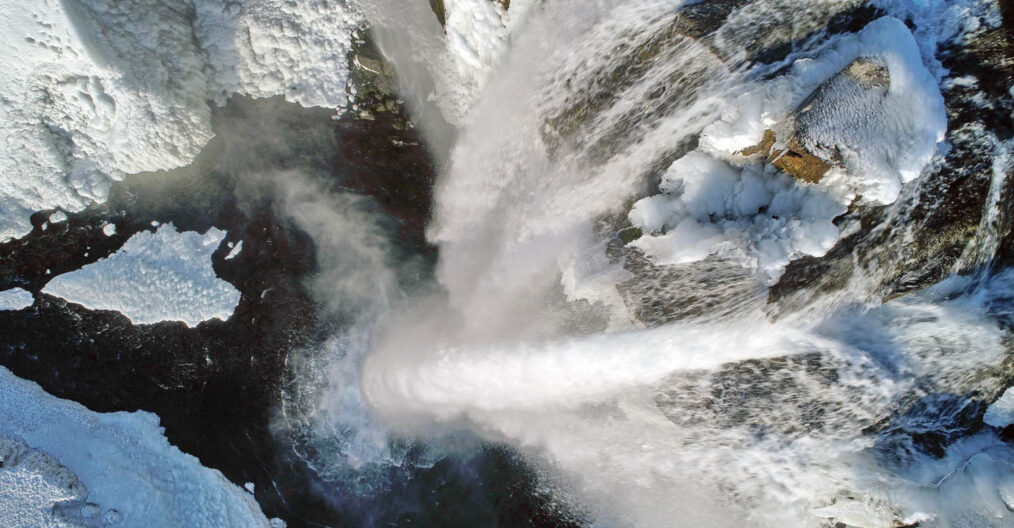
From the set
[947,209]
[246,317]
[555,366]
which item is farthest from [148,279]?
[947,209]

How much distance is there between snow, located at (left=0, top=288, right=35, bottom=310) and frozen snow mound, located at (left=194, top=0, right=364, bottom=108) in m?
2.73

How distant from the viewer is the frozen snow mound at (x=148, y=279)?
198 inches

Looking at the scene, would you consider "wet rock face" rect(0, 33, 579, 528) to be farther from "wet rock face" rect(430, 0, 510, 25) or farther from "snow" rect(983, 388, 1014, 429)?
"snow" rect(983, 388, 1014, 429)

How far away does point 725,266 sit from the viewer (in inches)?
135

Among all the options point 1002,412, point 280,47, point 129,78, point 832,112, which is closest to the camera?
point 832,112

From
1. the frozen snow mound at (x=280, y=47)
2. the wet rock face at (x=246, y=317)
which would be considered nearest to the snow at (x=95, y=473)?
the wet rock face at (x=246, y=317)

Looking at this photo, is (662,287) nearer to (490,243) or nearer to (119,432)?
(490,243)

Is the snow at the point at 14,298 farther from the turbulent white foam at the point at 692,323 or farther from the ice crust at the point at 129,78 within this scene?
the turbulent white foam at the point at 692,323

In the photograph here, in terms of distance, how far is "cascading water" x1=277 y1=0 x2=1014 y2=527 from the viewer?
126 inches

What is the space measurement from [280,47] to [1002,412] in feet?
20.7

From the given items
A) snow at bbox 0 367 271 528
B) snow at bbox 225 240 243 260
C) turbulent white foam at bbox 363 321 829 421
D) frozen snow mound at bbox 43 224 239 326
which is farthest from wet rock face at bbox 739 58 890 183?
snow at bbox 0 367 271 528

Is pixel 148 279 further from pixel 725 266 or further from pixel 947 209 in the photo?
pixel 947 209

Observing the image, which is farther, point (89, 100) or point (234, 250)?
point (234, 250)

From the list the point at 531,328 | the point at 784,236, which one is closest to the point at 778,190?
the point at 784,236
